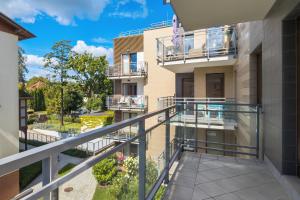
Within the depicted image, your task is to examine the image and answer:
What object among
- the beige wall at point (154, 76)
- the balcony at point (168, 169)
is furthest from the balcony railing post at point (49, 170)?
the beige wall at point (154, 76)

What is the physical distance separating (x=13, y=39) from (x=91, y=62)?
13.3 m

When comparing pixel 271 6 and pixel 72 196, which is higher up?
pixel 271 6

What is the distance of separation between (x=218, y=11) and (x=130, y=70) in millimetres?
11780

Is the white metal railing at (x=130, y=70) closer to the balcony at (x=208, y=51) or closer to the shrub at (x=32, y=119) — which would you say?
the balcony at (x=208, y=51)

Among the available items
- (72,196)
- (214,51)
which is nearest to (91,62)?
(214,51)

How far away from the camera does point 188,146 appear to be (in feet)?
13.4

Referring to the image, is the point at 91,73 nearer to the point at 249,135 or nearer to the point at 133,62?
the point at 133,62

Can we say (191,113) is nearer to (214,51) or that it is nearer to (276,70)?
(276,70)

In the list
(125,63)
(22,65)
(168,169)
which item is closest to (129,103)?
(125,63)

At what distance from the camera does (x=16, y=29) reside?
27.8ft

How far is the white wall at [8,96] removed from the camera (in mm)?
7480

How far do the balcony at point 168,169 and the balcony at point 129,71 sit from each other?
9973 mm

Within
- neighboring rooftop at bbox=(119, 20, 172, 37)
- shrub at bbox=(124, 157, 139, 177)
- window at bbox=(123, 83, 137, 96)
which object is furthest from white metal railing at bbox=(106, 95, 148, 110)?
shrub at bbox=(124, 157, 139, 177)

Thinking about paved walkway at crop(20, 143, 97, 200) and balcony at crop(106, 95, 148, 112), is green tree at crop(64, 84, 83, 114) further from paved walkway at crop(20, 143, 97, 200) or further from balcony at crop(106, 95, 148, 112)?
paved walkway at crop(20, 143, 97, 200)
